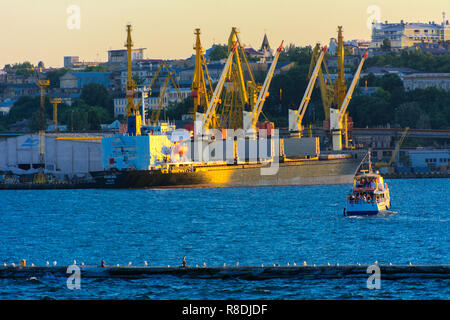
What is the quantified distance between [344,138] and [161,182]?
3220 cm

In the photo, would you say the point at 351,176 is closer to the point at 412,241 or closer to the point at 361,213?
the point at 361,213

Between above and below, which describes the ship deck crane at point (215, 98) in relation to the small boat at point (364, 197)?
above

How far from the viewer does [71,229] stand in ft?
200

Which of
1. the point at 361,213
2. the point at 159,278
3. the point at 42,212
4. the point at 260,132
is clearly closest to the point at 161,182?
the point at 260,132

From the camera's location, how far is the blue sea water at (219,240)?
38375mm

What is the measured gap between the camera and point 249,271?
4009cm

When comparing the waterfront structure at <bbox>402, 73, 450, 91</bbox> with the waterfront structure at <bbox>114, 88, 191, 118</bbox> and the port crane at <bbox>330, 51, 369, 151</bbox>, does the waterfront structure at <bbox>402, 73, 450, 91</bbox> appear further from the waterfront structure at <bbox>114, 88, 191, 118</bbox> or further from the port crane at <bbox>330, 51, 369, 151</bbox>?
the port crane at <bbox>330, 51, 369, 151</bbox>

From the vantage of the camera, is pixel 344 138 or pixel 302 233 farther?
pixel 344 138

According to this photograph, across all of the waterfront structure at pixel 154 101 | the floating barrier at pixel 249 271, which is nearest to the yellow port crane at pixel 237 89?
the waterfront structure at pixel 154 101

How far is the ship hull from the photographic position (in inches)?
3971

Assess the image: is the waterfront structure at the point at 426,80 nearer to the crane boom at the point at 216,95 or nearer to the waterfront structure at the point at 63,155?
the crane boom at the point at 216,95

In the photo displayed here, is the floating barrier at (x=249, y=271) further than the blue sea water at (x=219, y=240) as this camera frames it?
Yes

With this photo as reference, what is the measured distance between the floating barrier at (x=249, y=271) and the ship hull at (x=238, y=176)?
59925 mm
